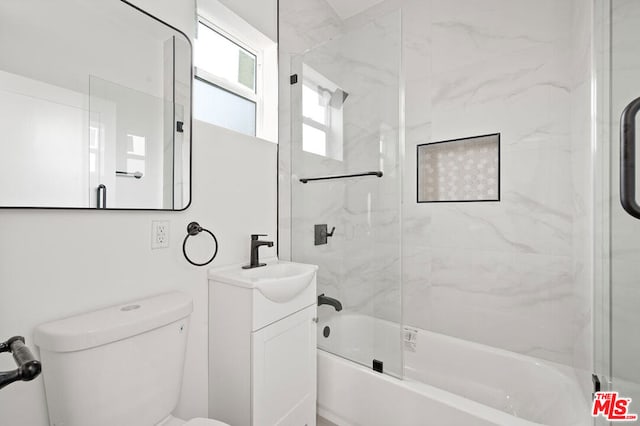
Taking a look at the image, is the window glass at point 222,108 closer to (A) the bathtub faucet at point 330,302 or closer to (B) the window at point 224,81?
(B) the window at point 224,81

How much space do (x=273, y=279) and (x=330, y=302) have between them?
2.74ft

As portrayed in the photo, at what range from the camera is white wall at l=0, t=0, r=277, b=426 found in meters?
0.87

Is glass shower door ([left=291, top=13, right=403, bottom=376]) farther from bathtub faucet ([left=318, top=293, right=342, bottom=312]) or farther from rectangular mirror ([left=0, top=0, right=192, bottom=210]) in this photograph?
rectangular mirror ([left=0, top=0, right=192, bottom=210])

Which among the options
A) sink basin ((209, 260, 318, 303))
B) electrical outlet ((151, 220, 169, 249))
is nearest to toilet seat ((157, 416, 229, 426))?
sink basin ((209, 260, 318, 303))

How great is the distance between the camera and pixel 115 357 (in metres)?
0.88

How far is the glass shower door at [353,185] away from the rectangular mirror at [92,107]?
2.89ft

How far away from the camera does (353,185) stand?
1901 mm

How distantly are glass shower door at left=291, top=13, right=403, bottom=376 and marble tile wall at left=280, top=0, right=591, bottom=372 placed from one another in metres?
0.03

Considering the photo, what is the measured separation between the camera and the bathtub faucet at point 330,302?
196cm

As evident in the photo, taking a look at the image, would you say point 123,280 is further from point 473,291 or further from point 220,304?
point 473,291

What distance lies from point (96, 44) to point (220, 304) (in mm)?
1159

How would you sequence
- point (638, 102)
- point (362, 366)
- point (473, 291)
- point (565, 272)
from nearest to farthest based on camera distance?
point (638, 102) < point (362, 366) < point (565, 272) < point (473, 291)

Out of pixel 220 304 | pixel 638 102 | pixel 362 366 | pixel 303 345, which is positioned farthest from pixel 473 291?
pixel 220 304

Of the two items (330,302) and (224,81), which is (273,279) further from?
(224,81)
